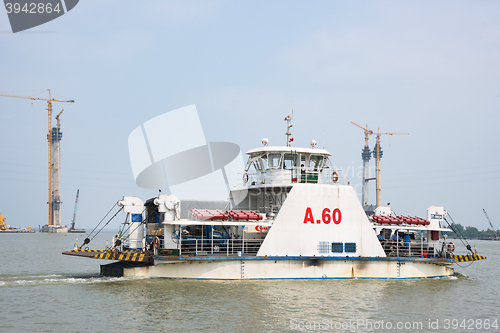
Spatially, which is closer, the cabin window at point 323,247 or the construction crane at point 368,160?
the cabin window at point 323,247

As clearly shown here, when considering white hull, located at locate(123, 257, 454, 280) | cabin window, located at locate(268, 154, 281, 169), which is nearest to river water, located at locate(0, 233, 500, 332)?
white hull, located at locate(123, 257, 454, 280)

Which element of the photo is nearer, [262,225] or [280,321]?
[280,321]

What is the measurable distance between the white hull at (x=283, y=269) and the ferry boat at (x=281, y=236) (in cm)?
4

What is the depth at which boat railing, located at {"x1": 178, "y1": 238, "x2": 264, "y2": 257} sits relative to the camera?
19.2 meters

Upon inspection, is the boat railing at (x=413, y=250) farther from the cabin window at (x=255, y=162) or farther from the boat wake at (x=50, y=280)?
the boat wake at (x=50, y=280)

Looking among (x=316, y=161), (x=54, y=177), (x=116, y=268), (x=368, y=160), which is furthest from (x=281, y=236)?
(x=368, y=160)

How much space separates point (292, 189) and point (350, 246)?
12.3 feet

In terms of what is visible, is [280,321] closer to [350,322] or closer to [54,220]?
[350,322]

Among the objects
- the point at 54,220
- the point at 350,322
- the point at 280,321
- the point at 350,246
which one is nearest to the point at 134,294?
the point at 280,321

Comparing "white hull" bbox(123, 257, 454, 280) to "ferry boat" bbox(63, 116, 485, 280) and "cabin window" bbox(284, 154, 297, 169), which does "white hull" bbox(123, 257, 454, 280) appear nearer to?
"ferry boat" bbox(63, 116, 485, 280)

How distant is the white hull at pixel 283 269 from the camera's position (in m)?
18.8

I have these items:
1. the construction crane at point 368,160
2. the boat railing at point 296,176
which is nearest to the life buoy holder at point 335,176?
the boat railing at point 296,176

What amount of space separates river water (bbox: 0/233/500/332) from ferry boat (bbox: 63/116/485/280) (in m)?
0.63

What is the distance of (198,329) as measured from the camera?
12.6 metres
